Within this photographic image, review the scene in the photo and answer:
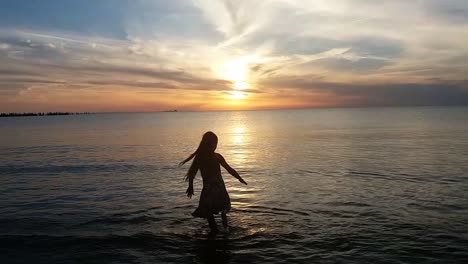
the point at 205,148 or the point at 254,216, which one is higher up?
the point at 205,148

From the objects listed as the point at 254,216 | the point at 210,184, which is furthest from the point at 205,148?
the point at 254,216

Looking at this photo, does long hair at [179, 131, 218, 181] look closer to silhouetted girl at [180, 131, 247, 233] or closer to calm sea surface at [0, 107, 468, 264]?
silhouetted girl at [180, 131, 247, 233]

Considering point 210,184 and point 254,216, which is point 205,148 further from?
point 254,216

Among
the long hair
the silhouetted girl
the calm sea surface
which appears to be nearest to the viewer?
the calm sea surface

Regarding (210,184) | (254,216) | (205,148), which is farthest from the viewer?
(254,216)

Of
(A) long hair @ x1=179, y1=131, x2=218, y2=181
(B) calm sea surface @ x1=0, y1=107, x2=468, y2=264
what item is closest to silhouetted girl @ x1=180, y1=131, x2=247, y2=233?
(A) long hair @ x1=179, y1=131, x2=218, y2=181

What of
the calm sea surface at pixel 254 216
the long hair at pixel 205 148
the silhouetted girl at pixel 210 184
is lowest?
the calm sea surface at pixel 254 216

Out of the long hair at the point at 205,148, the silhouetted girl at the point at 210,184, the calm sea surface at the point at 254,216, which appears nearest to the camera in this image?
the calm sea surface at the point at 254,216

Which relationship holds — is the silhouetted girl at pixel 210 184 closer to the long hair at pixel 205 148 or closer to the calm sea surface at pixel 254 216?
the long hair at pixel 205 148

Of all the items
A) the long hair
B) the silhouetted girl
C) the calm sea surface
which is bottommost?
the calm sea surface

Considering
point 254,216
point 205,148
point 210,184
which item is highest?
point 205,148

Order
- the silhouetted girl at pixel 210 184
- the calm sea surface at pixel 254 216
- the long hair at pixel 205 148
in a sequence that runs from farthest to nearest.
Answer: the silhouetted girl at pixel 210 184 → the long hair at pixel 205 148 → the calm sea surface at pixel 254 216

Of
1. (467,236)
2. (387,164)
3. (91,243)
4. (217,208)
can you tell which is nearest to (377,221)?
(467,236)

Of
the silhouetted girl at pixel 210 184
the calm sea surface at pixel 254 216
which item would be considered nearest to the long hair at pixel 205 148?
the silhouetted girl at pixel 210 184
